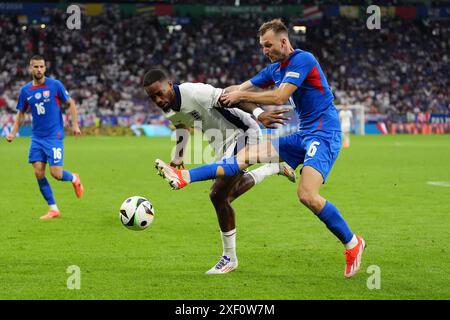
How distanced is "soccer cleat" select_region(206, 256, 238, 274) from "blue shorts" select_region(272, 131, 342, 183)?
1181mm

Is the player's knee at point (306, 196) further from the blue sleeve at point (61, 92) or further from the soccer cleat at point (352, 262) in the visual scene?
the blue sleeve at point (61, 92)

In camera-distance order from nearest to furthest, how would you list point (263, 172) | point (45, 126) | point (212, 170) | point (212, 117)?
point (212, 170)
point (212, 117)
point (263, 172)
point (45, 126)

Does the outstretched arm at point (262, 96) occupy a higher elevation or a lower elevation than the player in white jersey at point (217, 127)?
higher

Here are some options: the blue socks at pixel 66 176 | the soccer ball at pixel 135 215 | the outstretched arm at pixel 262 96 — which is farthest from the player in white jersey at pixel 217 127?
the blue socks at pixel 66 176

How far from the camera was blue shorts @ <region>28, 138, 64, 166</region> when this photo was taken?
39.6 feet

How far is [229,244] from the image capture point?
796cm

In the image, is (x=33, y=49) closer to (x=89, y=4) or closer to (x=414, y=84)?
(x=89, y=4)

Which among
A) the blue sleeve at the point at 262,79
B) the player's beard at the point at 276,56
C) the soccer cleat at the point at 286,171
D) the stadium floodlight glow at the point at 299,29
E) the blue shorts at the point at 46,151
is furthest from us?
the stadium floodlight glow at the point at 299,29

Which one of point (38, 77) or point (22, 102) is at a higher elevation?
point (38, 77)

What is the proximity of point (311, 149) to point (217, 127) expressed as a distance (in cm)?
104

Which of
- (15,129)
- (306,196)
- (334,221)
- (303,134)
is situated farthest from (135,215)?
(15,129)

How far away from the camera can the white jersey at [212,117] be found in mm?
7703

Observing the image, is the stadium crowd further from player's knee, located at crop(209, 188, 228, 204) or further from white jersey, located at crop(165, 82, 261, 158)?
player's knee, located at crop(209, 188, 228, 204)

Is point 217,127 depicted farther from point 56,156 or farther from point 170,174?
point 56,156
